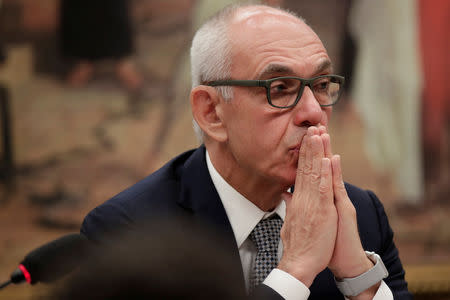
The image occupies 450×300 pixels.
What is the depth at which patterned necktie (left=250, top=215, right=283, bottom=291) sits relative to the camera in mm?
2299

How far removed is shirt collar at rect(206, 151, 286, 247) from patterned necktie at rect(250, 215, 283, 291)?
0.03 m

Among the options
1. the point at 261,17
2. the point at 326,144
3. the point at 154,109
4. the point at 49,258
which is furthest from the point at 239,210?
the point at 154,109

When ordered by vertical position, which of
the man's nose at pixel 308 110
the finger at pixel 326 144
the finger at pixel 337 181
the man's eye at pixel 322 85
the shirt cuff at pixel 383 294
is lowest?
the shirt cuff at pixel 383 294

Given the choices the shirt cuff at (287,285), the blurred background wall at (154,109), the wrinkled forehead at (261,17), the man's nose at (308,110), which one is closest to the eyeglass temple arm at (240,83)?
the man's nose at (308,110)

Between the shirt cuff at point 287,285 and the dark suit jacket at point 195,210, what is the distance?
0.97 ft

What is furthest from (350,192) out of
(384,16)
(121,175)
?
(384,16)

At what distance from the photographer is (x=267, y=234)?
2422 millimetres

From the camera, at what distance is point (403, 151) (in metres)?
6.22

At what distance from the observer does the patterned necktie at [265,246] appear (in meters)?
2.30

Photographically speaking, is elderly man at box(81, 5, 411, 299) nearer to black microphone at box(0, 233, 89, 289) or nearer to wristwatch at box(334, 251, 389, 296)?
wristwatch at box(334, 251, 389, 296)

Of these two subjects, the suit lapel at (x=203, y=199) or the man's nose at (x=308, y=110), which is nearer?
the man's nose at (x=308, y=110)

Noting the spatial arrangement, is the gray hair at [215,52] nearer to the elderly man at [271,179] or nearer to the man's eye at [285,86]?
the elderly man at [271,179]

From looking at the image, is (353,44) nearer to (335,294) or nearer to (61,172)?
(61,172)

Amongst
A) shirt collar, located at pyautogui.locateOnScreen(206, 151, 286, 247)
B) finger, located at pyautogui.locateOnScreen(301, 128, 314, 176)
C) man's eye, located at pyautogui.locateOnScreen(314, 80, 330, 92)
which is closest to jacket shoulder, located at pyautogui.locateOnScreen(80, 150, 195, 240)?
shirt collar, located at pyautogui.locateOnScreen(206, 151, 286, 247)
